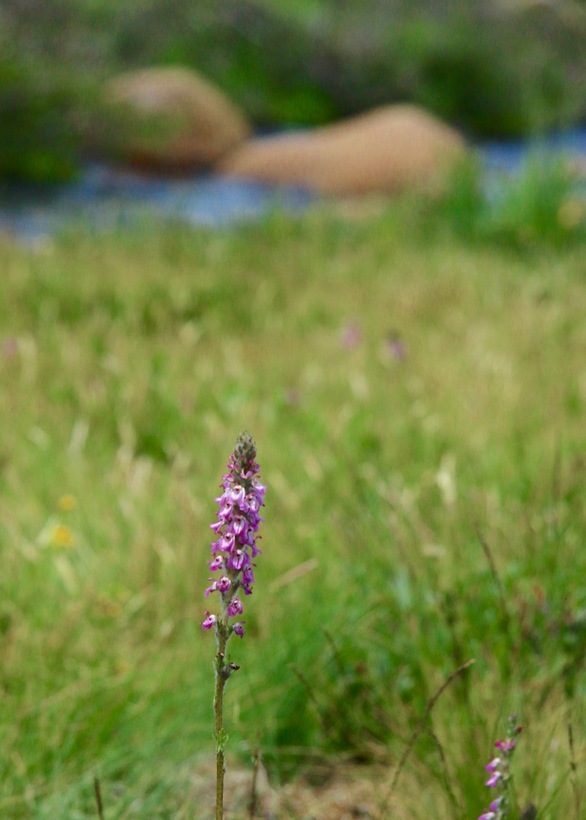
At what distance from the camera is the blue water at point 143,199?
22.9 feet

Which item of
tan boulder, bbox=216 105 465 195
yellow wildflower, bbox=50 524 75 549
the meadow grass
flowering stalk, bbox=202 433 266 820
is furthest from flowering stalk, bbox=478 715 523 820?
tan boulder, bbox=216 105 465 195


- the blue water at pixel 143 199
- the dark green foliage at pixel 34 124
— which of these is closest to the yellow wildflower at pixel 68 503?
the blue water at pixel 143 199

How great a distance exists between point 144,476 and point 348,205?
609cm

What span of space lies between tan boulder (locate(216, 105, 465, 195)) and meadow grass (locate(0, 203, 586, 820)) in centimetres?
622

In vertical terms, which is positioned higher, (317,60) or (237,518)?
(317,60)

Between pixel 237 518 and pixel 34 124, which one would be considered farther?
pixel 34 124

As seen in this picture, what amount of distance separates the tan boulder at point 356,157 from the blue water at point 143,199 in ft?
0.76

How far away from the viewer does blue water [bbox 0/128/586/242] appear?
275 inches

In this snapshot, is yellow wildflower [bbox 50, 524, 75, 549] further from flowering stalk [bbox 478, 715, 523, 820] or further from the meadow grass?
flowering stalk [bbox 478, 715, 523, 820]

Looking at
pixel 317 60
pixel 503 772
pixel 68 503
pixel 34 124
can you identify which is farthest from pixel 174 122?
pixel 503 772

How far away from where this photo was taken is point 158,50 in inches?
611

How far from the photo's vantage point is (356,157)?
432 inches

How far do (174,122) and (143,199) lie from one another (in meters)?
1.25

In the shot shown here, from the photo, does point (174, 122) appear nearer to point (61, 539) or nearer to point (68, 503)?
point (68, 503)
